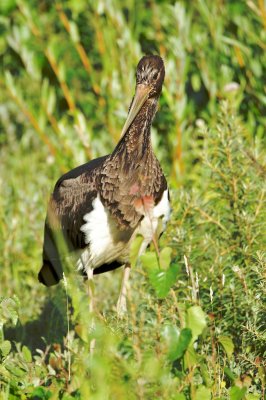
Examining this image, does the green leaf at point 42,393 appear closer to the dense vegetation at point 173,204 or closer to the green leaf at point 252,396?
the dense vegetation at point 173,204

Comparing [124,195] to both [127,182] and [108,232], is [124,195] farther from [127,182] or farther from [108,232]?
[108,232]

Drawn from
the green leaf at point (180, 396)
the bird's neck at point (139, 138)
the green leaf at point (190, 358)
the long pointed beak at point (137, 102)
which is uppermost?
the long pointed beak at point (137, 102)

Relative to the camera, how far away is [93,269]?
444 centimetres

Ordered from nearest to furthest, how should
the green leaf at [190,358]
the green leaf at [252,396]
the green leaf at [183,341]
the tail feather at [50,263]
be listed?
1. the green leaf at [183,341]
2. the green leaf at [190,358]
3. the green leaf at [252,396]
4. the tail feather at [50,263]

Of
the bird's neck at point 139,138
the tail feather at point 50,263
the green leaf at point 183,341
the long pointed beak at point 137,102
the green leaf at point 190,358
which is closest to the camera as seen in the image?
the green leaf at point 183,341

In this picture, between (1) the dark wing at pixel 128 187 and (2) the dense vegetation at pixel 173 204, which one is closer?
(2) the dense vegetation at pixel 173 204

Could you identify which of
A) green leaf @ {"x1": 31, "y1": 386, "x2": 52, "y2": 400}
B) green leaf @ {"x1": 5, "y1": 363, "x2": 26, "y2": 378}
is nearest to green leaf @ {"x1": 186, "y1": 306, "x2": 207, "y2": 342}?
green leaf @ {"x1": 31, "y1": 386, "x2": 52, "y2": 400}

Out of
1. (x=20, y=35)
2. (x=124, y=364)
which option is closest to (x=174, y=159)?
(x=20, y=35)

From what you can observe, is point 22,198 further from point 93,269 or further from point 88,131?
point 93,269

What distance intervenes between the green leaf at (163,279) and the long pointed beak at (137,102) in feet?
4.65

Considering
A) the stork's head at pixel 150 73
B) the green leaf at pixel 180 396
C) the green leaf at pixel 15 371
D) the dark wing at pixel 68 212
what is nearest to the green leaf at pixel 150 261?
the green leaf at pixel 180 396

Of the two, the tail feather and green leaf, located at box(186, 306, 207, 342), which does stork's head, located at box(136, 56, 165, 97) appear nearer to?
the tail feather

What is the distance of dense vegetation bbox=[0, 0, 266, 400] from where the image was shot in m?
2.83

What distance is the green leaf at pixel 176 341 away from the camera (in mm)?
2689
